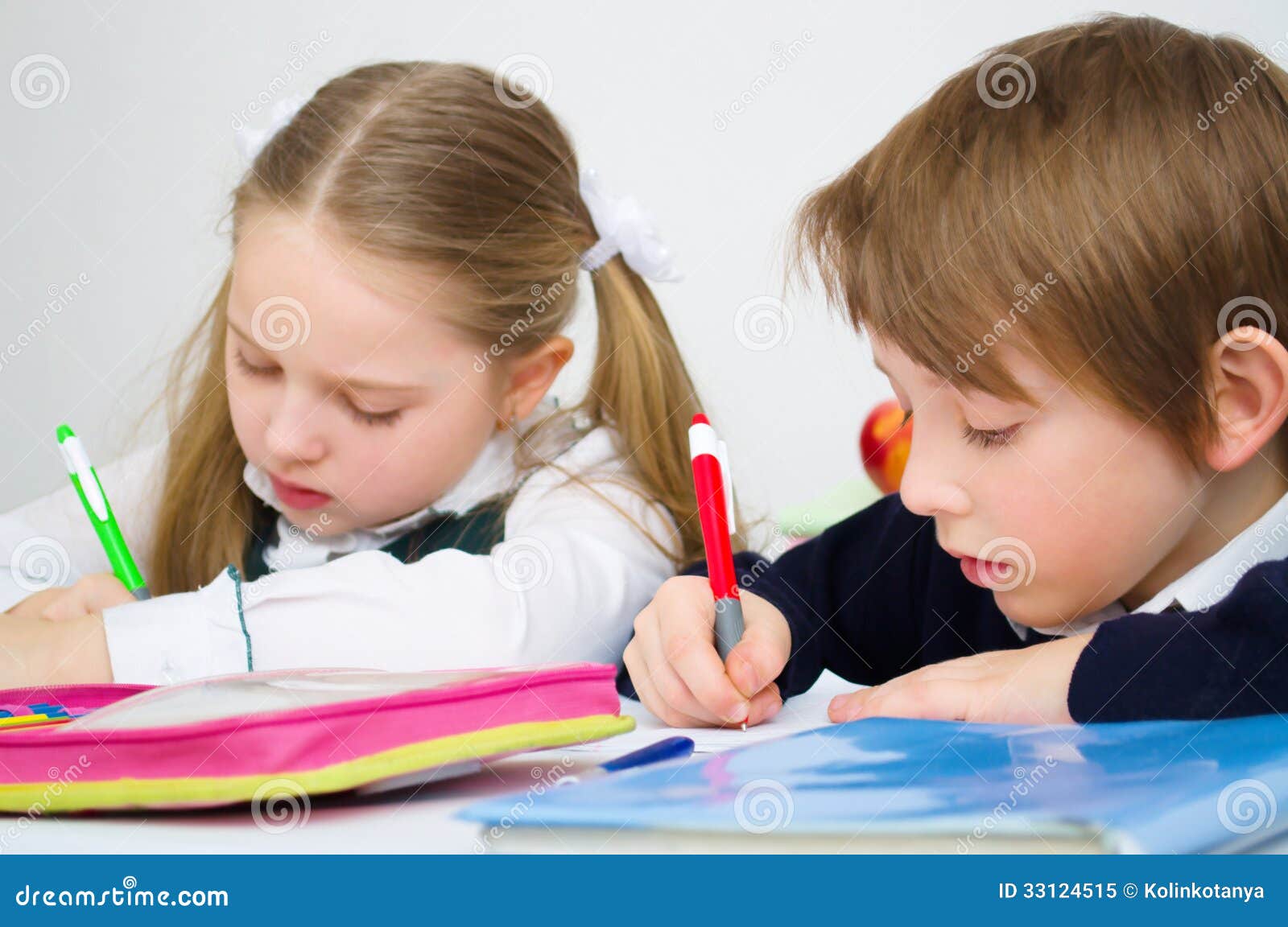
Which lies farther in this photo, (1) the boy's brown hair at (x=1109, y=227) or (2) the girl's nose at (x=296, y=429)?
(2) the girl's nose at (x=296, y=429)

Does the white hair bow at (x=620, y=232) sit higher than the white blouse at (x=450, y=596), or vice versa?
the white hair bow at (x=620, y=232)

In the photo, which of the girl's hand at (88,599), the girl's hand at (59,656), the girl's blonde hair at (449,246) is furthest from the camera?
the girl's blonde hair at (449,246)

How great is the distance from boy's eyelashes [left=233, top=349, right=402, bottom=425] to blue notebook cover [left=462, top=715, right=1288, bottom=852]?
0.56 m

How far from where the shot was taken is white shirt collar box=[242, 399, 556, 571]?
1.12 m

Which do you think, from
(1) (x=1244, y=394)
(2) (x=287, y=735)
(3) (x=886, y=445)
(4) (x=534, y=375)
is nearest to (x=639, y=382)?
(4) (x=534, y=375)

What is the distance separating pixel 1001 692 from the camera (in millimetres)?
614

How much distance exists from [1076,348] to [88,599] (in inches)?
29.4

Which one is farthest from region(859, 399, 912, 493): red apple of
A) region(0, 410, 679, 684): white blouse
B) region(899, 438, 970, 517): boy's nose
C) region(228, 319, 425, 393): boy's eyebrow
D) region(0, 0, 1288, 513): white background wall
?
region(899, 438, 970, 517): boy's nose

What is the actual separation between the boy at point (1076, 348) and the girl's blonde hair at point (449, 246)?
14.9 inches

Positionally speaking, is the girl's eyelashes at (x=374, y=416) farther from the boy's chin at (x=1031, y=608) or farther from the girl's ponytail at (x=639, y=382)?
the boy's chin at (x=1031, y=608)

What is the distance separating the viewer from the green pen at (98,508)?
3.20 ft

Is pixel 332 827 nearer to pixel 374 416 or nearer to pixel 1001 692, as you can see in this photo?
pixel 1001 692

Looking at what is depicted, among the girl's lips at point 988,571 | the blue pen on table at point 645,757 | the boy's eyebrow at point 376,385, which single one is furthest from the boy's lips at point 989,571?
the boy's eyebrow at point 376,385

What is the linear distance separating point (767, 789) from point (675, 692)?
0.27m
